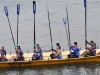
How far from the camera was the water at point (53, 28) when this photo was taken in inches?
1035

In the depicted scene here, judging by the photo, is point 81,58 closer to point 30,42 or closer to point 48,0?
point 30,42

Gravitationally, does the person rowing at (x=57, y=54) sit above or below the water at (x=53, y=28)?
below

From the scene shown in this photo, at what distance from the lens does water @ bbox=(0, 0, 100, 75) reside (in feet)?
86.2

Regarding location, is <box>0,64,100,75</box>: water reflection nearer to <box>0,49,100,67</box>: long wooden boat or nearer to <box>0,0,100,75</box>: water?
<box>0,0,100,75</box>: water

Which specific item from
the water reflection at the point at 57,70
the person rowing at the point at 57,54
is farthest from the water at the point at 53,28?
the person rowing at the point at 57,54

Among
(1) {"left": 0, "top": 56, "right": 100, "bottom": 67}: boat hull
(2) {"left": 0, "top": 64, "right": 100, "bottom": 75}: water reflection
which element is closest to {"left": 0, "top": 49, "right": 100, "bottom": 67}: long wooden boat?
(1) {"left": 0, "top": 56, "right": 100, "bottom": 67}: boat hull

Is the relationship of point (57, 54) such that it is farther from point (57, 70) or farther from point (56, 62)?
point (57, 70)

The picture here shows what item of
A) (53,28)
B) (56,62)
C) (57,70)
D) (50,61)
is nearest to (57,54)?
(56,62)

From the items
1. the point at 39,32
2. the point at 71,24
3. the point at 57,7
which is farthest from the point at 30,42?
the point at 57,7

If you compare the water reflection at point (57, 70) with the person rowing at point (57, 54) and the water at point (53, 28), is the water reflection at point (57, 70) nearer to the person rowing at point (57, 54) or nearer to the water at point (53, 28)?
the water at point (53, 28)

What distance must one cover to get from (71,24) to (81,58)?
1686cm

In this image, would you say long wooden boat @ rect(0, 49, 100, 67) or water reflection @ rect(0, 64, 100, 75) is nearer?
water reflection @ rect(0, 64, 100, 75)

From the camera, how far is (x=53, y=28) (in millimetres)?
42094

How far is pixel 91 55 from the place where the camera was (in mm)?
26719
